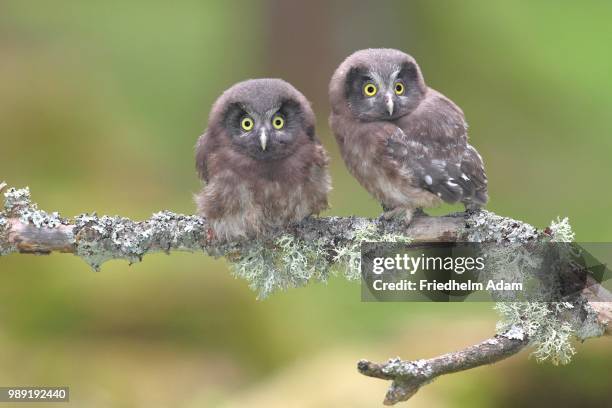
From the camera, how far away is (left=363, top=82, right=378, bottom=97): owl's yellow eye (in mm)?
4438

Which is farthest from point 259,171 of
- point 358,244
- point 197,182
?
point 197,182

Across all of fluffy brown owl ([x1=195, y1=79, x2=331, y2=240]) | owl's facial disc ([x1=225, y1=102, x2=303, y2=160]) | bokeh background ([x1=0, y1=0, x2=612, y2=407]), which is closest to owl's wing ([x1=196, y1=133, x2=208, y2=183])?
fluffy brown owl ([x1=195, y1=79, x2=331, y2=240])

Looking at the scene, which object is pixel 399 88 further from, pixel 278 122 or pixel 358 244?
pixel 358 244

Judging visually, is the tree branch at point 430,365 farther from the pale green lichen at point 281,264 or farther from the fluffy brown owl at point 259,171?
the fluffy brown owl at point 259,171

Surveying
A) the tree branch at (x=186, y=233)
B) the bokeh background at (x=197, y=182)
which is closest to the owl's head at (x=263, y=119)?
the tree branch at (x=186, y=233)

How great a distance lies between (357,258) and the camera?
4117 millimetres

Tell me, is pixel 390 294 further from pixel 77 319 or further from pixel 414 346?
pixel 77 319

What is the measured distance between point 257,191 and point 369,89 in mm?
802

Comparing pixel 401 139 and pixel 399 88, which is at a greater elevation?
pixel 399 88

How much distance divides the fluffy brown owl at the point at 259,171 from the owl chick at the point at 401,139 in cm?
28

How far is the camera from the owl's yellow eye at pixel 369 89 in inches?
175

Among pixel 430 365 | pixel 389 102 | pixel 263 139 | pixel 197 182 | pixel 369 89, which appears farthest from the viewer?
pixel 197 182

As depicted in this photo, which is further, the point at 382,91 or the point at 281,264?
the point at 382,91

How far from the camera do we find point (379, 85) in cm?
438
